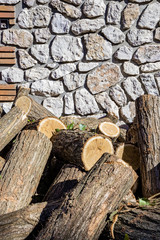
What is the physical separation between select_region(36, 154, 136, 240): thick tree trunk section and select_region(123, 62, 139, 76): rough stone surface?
9.91ft

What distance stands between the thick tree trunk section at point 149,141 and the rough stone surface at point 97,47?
181 cm

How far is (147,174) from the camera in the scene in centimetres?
323

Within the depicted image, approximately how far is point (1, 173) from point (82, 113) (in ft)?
8.25

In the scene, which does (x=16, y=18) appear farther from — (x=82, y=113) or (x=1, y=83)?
(x=82, y=113)

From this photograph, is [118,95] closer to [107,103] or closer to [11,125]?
[107,103]

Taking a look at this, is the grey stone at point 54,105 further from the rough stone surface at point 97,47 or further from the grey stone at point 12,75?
the rough stone surface at point 97,47

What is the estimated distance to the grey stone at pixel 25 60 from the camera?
5020 millimetres

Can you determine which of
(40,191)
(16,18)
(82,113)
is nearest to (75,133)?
(40,191)

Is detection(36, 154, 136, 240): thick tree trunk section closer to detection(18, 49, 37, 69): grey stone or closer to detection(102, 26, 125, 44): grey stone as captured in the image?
detection(18, 49, 37, 69): grey stone

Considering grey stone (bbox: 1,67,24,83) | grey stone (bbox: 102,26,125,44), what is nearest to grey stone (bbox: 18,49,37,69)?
grey stone (bbox: 1,67,24,83)

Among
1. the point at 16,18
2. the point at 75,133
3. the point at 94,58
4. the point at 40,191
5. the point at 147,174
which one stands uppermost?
the point at 16,18

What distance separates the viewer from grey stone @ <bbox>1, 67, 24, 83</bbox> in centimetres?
499

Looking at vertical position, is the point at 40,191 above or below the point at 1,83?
below

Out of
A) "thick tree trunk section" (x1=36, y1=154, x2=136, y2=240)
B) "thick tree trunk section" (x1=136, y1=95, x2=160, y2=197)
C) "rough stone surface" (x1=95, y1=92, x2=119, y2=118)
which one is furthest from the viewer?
"rough stone surface" (x1=95, y1=92, x2=119, y2=118)
